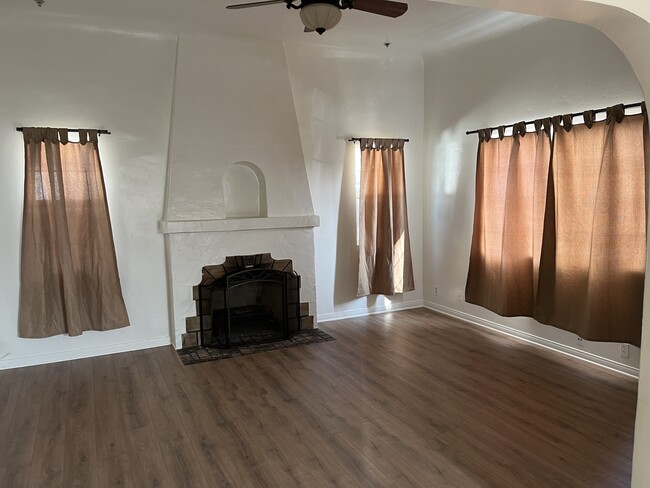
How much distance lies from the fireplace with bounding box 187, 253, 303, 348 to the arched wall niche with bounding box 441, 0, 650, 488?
3.42 m

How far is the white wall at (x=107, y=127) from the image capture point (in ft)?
13.6

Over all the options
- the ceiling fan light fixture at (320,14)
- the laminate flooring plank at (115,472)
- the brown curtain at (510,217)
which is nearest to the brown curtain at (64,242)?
the laminate flooring plank at (115,472)

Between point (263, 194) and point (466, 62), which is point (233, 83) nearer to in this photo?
point (263, 194)

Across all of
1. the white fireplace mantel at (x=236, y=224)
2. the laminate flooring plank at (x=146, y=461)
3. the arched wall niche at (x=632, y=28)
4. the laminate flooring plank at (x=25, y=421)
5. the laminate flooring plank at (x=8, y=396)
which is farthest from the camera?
the white fireplace mantel at (x=236, y=224)

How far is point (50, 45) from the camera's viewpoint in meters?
4.21

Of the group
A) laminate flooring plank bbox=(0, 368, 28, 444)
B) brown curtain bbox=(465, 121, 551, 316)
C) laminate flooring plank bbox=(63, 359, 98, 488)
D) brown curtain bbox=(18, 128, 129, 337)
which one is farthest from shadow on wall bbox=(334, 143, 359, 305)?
laminate flooring plank bbox=(0, 368, 28, 444)

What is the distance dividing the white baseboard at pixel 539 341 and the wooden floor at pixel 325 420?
0.10m

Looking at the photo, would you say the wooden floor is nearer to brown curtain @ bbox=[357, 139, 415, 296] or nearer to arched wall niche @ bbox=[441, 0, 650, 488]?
arched wall niche @ bbox=[441, 0, 650, 488]

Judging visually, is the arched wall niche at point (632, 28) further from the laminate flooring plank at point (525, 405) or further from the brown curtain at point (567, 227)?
the brown curtain at point (567, 227)

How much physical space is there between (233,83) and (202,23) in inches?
24.0

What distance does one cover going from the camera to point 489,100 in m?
4.86

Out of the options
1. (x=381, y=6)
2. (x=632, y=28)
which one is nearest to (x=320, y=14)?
(x=381, y=6)

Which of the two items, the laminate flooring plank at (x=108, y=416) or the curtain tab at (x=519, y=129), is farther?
the curtain tab at (x=519, y=129)

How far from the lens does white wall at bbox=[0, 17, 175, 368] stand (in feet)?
13.6
